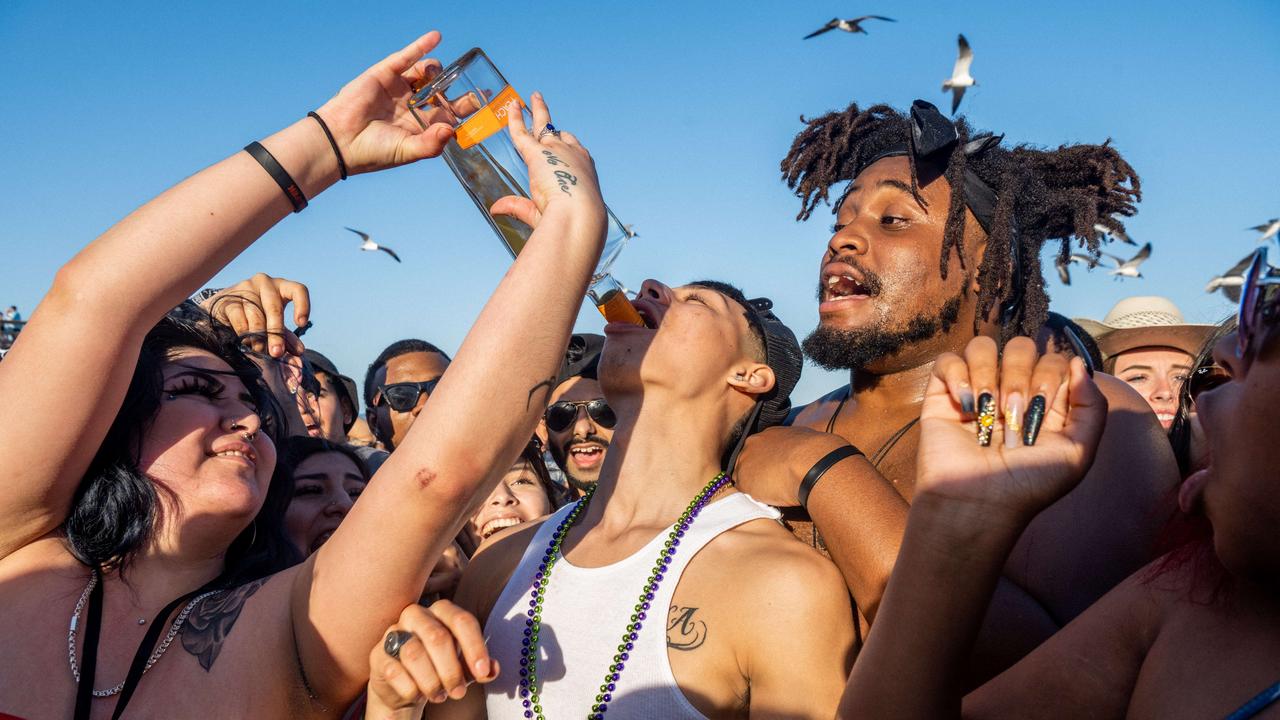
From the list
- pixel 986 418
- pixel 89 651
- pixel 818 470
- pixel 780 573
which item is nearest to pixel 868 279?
pixel 818 470

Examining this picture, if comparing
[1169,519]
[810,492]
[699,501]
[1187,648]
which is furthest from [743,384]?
[1187,648]

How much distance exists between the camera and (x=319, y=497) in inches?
153

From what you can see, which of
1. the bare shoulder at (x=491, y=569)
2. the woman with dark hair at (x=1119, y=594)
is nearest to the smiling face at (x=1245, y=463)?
the woman with dark hair at (x=1119, y=594)

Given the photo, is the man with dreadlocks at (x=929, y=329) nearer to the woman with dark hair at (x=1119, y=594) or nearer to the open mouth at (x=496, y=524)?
the woman with dark hair at (x=1119, y=594)

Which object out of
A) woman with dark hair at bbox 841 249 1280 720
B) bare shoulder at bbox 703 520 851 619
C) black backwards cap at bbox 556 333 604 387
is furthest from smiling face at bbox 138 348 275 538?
black backwards cap at bbox 556 333 604 387

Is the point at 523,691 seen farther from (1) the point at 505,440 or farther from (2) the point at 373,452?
(2) the point at 373,452

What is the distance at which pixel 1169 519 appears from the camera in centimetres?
199

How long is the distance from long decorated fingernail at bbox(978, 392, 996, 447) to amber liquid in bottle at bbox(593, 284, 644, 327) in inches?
72.6

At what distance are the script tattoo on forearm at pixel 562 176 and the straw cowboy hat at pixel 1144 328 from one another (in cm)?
482

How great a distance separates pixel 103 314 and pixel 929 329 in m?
2.77

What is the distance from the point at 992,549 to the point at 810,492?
3.52ft

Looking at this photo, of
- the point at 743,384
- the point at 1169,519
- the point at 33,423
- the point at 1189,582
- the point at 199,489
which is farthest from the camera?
the point at 743,384

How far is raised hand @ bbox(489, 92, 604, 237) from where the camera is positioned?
227 cm

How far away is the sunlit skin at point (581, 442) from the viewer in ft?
16.8
